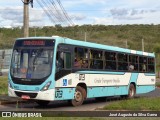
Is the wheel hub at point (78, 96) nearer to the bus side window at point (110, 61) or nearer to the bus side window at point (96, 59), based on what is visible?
the bus side window at point (96, 59)

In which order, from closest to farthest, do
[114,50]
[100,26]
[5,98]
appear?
[5,98]
[114,50]
[100,26]

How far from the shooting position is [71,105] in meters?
19.6

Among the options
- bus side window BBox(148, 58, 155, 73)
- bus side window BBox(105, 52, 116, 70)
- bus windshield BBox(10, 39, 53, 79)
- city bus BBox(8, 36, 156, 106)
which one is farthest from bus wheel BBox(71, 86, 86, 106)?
bus side window BBox(148, 58, 155, 73)

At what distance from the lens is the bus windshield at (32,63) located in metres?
17.7

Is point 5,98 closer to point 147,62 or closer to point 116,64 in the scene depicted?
point 116,64

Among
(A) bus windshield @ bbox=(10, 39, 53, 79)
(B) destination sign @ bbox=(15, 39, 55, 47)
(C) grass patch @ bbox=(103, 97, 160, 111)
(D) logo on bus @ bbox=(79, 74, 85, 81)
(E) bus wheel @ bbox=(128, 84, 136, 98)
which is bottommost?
(C) grass patch @ bbox=(103, 97, 160, 111)

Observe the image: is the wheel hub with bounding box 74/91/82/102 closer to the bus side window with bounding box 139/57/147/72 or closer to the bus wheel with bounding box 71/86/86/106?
the bus wheel with bounding box 71/86/86/106

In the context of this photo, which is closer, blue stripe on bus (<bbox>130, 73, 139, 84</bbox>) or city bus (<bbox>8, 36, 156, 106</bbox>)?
city bus (<bbox>8, 36, 156, 106</bbox>)

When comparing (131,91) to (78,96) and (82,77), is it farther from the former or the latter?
(78,96)

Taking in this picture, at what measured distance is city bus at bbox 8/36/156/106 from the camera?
57.8 ft

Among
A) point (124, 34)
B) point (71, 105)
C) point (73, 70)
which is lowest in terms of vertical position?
point (71, 105)

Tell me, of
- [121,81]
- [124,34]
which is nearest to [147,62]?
[121,81]

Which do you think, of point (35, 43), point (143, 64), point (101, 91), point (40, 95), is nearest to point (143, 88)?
point (143, 64)

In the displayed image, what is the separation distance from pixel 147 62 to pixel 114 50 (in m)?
4.93
